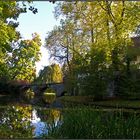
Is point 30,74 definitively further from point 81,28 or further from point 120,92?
point 120,92

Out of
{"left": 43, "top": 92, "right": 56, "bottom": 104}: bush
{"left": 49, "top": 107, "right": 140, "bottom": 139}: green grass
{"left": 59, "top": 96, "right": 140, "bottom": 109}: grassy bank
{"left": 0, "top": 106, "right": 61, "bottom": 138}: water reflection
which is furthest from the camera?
{"left": 43, "top": 92, "right": 56, "bottom": 104}: bush

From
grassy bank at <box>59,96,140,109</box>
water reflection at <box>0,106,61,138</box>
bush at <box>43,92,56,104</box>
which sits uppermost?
bush at <box>43,92,56,104</box>

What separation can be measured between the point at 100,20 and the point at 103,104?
11.0m

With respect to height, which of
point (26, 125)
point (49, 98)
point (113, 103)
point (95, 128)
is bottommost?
point (26, 125)

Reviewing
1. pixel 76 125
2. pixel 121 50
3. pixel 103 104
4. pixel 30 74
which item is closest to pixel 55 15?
pixel 121 50

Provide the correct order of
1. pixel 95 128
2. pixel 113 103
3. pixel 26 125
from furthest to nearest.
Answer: pixel 113 103
pixel 26 125
pixel 95 128

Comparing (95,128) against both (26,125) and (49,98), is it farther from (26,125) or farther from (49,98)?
(49,98)

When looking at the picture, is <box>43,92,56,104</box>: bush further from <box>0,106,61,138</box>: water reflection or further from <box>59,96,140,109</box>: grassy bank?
<box>0,106,61,138</box>: water reflection

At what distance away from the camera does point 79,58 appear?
43.5 meters

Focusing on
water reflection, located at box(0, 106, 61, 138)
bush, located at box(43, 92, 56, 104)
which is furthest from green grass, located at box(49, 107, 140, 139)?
bush, located at box(43, 92, 56, 104)

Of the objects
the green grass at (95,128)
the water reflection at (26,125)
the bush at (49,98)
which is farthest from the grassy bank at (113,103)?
the green grass at (95,128)

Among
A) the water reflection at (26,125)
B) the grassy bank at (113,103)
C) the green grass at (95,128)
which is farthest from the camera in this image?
the grassy bank at (113,103)

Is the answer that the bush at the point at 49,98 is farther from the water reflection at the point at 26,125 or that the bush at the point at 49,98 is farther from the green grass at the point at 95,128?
the green grass at the point at 95,128

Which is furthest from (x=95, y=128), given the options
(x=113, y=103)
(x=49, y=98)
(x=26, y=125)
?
(x=49, y=98)
